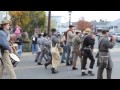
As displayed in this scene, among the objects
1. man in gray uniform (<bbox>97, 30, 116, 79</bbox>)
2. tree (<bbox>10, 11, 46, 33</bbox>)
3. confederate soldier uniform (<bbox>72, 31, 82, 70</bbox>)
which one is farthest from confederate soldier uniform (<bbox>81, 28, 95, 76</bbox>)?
tree (<bbox>10, 11, 46, 33</bbox>)

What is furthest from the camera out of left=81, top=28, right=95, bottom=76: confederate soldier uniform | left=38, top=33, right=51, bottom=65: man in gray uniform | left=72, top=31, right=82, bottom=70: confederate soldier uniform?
left=38, top=33, right=51, bottom=65: man in gray uniform

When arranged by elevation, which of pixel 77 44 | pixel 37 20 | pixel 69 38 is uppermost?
pixel 37 20

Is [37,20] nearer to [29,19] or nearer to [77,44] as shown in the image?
[29,19]

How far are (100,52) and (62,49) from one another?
534 centimetres

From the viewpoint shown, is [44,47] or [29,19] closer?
[44,47]

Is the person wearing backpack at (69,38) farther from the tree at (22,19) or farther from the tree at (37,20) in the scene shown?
the tree at (37,20)

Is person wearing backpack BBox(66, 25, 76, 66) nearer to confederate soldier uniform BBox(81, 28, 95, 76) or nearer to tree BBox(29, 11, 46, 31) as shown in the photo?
confederate soldier uniform BBox(81, 28, 95, 76)

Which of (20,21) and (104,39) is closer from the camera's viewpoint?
(104,39)

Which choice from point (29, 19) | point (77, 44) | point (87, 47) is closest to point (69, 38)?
point (77, 44)

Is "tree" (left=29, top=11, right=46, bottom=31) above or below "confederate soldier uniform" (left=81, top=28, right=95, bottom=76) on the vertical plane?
above

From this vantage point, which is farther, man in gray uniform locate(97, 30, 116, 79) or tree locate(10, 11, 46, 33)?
tree locate(10, 11, 46, 33)
